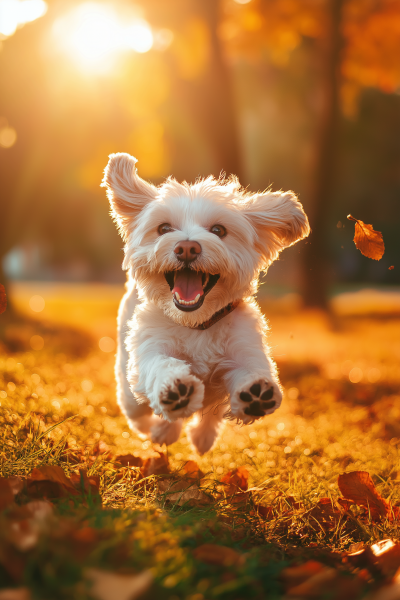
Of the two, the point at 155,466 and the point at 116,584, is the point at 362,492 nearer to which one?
the point at 155,466

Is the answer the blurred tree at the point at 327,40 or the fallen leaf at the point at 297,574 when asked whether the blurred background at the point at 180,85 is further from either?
the fallen leaf at the point at 297,574

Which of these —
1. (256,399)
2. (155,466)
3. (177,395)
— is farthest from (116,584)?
(155,466)

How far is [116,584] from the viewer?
1465mm

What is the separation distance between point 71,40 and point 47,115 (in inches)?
66.8

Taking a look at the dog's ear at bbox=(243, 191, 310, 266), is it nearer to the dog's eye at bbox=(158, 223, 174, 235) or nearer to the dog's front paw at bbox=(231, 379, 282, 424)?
the dog's eye at bbox=(158, 223, 174, 235)

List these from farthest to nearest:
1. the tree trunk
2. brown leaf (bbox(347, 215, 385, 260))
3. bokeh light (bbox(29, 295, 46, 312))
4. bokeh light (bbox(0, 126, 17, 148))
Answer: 1. bokeh light (bbox(29, 295, 46, 312))
2. the tree trunk
3. bokeh light (bbox(0, 126, 17, 148))
4. brown leaf (bbox(347, 215, 385, 260))

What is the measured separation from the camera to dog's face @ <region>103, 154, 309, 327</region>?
270 cm

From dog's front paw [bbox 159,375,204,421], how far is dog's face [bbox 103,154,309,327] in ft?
1.42

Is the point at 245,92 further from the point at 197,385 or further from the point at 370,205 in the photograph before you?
the point at 197,385

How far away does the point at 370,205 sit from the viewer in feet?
94.3

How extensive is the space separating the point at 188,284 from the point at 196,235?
0.27 meters

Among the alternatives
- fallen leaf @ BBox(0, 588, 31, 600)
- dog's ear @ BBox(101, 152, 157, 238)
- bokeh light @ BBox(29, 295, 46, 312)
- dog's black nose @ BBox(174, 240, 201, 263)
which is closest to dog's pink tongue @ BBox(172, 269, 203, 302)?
dog's black nose @ BBox(174, 240, 201, 263)

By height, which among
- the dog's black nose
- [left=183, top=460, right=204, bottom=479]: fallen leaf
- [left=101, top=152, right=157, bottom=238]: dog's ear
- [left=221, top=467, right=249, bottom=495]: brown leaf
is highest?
[left=101, top=152, right=157, bottom=238]: dog's ear

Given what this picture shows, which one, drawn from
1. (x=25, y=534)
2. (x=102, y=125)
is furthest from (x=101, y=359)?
(x=102, y=125)
